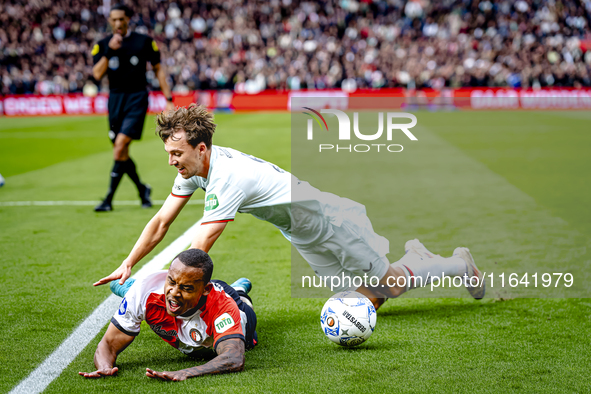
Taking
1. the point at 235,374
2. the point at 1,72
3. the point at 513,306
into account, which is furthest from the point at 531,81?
the point at 235,374

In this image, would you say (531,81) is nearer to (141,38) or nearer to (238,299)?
(141,38)

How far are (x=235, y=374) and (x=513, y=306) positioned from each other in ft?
7.39

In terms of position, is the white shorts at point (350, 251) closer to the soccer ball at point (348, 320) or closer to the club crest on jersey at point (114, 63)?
the soccer ball at point (348, 320)

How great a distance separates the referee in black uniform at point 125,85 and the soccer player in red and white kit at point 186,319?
4.59 metres

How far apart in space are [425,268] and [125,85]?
5056 millimetres

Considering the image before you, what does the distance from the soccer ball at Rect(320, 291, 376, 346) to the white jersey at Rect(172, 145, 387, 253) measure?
46 cm

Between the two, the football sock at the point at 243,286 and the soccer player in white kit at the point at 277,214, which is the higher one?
the soccer player in white kit at the point at 277,214

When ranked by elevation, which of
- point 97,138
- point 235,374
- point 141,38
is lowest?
point 97,138

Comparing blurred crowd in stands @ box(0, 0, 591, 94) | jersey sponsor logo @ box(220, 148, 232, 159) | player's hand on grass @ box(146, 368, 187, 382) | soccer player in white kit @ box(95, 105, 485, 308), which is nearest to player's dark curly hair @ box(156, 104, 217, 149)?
soccer player in white kit @ box(95, 105, 485, 308)

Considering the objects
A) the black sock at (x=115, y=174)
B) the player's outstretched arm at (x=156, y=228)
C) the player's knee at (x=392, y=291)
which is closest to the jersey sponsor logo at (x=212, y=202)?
the player's outstretched arm at (x=156, y=228)

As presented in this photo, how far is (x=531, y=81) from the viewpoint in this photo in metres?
29.1

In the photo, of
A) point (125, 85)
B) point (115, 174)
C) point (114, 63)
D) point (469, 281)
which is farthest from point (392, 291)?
point (114, 63)

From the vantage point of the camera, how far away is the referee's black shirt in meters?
7.70

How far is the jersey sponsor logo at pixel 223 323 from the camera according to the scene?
3348mm
